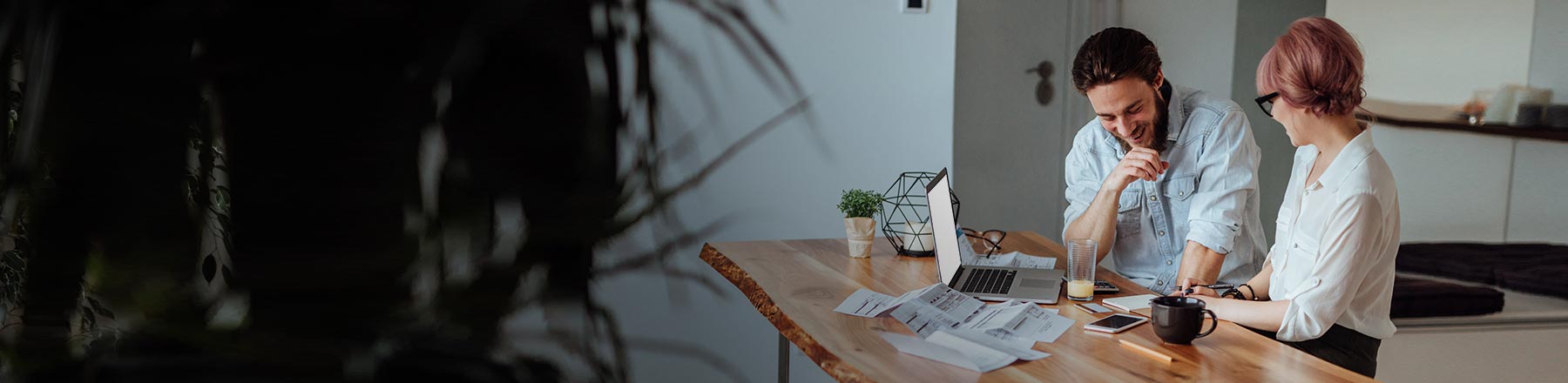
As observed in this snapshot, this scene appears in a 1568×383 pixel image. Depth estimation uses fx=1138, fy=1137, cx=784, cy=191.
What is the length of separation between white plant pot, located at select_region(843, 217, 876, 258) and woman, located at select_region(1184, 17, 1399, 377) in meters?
0.73

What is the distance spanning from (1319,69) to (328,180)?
1.71 metres

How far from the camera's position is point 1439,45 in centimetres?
434

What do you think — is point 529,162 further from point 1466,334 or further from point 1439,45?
point 1439,45

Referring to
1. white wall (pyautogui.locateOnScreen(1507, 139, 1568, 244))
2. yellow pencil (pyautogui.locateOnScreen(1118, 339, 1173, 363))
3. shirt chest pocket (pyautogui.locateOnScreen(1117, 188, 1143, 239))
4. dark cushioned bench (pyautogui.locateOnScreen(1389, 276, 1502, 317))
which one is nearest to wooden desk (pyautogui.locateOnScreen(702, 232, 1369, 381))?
yellow pencil (pyautogui.locateOnScreen(1118, 339, 1173, 363))

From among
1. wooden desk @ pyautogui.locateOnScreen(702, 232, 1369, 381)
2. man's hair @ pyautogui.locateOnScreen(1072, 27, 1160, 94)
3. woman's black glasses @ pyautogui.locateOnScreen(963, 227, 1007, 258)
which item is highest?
man's hair @ pyautogui.locateOnScreen(1072, 27, 1160, 94)

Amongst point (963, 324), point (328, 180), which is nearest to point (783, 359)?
point (963, 324)

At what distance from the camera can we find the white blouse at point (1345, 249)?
1.66m

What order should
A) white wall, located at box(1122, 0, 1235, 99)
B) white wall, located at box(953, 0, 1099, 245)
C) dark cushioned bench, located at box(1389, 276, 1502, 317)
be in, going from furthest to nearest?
white wall, located at box(1122, 0, 1235, 99) < white wall, located at box(953, 0, 1099, 245) < dark cushioned bench, located at box(1389, 276, 1502, 317)

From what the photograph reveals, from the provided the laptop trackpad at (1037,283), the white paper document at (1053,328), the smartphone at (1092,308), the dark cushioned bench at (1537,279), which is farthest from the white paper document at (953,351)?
the dark cushioned bench at (1537,279)

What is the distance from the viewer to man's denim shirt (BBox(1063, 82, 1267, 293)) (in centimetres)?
224

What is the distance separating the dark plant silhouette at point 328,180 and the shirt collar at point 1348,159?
63.3 inches

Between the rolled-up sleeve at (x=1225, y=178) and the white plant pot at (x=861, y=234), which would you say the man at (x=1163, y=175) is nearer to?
the rolled-up sleeve at (x=1225, y=178)

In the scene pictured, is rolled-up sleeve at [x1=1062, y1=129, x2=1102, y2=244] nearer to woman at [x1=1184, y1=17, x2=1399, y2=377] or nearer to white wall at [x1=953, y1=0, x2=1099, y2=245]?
woman at [x1=1184, y1=17, x2=1399, y2=377]

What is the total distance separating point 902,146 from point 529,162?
288cm
